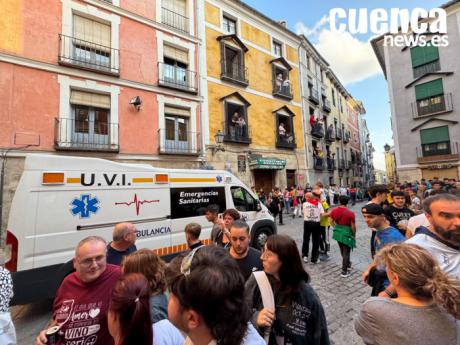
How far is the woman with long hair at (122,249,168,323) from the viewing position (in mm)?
1645

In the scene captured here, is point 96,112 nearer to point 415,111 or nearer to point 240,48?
point 240,48

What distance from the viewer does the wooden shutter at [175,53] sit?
1180cm

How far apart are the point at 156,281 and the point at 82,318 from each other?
64cm

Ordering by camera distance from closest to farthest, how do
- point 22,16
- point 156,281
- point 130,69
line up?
point 156,281
point 22,16
point 130,69

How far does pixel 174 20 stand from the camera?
12.3 m

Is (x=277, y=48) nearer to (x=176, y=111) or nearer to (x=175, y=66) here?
(x=175, y=66)

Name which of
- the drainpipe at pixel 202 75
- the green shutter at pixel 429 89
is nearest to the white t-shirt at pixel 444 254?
the drainpipe at pixel 202 75

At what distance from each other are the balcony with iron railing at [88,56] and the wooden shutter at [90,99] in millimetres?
976

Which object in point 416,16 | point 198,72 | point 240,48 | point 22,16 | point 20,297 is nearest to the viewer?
point 20,297

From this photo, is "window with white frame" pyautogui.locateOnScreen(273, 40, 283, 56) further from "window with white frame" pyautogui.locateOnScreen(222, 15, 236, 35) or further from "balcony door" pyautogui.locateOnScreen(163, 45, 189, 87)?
"balcony door" pyautogui.locateOnScreen(163, 45, 189, 87)

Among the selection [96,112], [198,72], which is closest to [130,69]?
[96,112]

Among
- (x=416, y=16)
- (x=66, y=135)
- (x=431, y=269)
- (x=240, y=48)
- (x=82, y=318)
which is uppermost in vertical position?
(x=416, y=16)

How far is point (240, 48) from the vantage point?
580 inches

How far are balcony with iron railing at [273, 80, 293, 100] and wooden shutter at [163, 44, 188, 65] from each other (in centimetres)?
681
